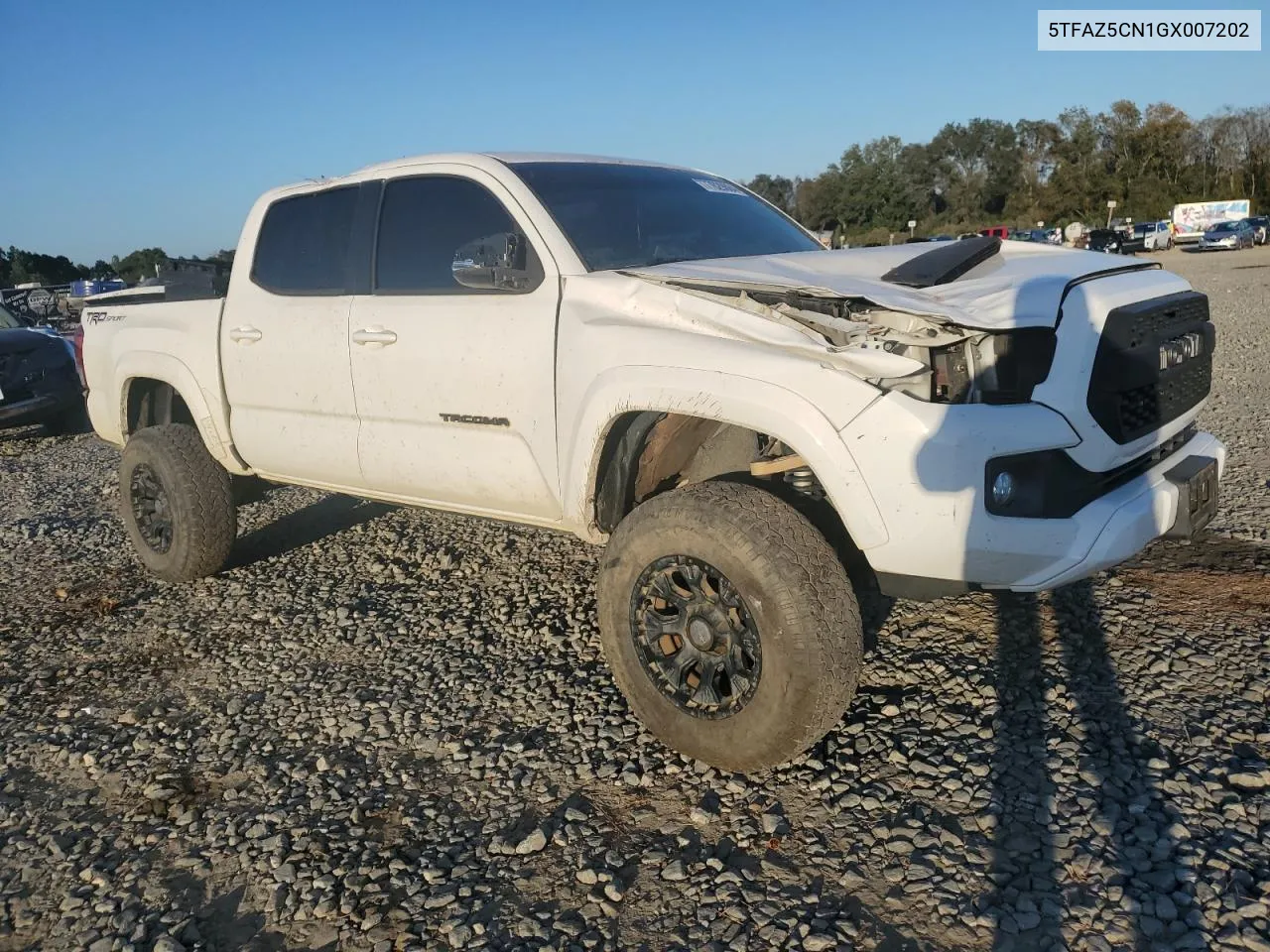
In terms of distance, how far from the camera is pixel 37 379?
10031 mm

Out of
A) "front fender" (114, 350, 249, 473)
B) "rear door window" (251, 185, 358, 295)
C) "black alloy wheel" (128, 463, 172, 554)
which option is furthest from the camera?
"black alloy wheel" (128, 463, 172, 554)

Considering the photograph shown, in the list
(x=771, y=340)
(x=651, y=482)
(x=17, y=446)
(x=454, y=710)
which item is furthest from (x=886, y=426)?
(x=17, y=446)

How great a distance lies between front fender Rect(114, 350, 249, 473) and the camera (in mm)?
4875

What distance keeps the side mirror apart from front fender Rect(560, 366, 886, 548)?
0.61 metres

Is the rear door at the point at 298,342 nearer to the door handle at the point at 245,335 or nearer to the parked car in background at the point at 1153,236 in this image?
the door handle at the point at 245,335

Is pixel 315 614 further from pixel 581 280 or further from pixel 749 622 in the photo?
pixel 749 622

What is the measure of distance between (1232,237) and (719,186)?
48043 millimetres

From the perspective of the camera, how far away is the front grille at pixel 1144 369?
2.81 meters

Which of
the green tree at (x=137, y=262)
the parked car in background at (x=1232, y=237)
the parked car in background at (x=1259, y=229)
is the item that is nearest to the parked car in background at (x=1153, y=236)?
the parked car in background at (x=1232, y=237)

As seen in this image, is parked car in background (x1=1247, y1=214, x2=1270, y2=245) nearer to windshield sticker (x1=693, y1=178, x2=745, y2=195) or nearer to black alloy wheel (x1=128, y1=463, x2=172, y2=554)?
windshield sticker (x1=693, y1=178, x2=745, y2=195)

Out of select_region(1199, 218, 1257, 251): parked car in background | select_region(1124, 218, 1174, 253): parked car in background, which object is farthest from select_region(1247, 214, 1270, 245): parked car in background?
select_region(1124, 218, 1174, 253): parked car in background

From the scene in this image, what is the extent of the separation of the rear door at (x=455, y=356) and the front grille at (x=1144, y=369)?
5.95ft

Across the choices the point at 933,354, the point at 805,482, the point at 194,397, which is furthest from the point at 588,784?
the point at 194,397

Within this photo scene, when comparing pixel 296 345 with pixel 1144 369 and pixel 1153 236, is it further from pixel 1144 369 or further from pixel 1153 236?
pixel 1153 236
